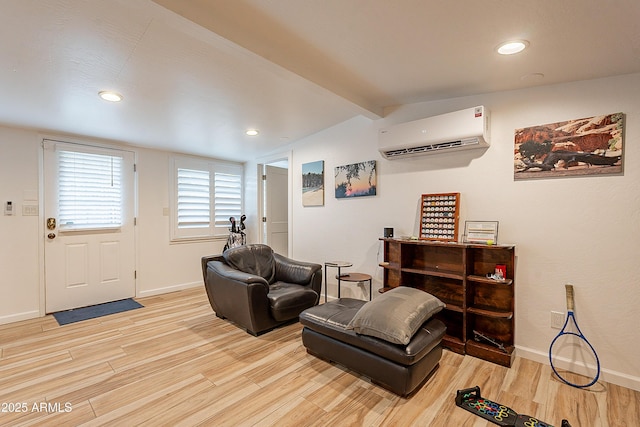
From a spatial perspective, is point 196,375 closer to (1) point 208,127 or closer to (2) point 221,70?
(2) point 221,70

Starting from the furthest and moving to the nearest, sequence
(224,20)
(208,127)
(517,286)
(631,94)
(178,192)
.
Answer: (178,192)
(208,127)
(517,286)
(631,94)
(224,20)

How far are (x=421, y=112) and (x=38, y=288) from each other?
5039 mm

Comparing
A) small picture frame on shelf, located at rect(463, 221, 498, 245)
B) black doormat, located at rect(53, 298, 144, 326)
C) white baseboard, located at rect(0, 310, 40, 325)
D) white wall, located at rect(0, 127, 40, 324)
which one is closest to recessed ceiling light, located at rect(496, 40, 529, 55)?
small picture frame on shelf, located at rect(463, 221, 498, 245)

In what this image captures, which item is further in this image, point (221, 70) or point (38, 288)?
point (38, 288)

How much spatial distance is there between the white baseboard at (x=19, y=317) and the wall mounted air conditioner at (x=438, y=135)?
4.66 meters

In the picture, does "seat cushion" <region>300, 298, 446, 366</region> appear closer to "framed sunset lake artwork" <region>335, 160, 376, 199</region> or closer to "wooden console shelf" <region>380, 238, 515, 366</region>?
"wooden console shelf" <region>380, 238, 515, 366</region>

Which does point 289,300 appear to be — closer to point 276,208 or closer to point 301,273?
point 301,273

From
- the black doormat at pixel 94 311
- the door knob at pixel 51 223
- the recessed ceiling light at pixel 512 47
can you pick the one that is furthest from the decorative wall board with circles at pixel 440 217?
the door knob at pixel 51 223

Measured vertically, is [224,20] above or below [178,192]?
above

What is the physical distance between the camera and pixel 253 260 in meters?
3.63

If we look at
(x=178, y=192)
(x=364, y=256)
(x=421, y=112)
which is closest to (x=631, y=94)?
(x=421, y=112)

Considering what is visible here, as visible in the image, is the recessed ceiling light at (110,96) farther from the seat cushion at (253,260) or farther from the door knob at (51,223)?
the door knob at (51,223)

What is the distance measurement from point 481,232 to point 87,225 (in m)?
4.87

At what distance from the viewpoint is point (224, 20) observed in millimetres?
1730
